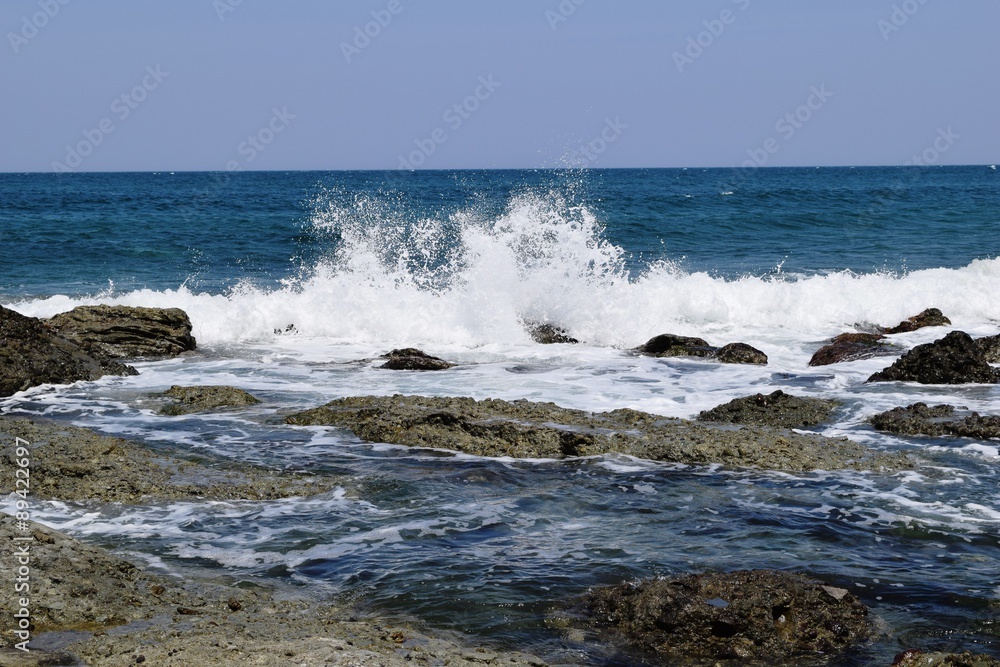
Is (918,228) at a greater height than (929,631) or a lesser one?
greater

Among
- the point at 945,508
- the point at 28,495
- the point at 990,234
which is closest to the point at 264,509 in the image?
the point at 28,495

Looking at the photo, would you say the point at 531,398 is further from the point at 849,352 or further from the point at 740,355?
the point at 849,352

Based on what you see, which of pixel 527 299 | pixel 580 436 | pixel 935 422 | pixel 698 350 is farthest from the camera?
pixel 527 299

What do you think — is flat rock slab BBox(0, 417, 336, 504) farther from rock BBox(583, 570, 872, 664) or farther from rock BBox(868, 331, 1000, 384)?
rock BBox(868, 331, 1000, 384)

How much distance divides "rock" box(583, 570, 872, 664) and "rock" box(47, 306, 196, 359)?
908 cm

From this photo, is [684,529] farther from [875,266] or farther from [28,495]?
[875,266]

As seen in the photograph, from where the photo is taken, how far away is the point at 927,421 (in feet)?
26.2

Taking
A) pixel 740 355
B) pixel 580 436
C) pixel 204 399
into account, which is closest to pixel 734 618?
pixel 580 436

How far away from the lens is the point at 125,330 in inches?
486

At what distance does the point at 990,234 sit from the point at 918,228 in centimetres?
206

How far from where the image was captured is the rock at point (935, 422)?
7684 millimetres

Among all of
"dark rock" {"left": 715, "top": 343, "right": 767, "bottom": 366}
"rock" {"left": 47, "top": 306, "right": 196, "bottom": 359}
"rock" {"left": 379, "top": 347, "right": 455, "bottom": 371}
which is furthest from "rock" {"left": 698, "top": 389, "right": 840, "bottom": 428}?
"rock" {"left": 47, "top": 306, "right": 196, "bottom": 359}

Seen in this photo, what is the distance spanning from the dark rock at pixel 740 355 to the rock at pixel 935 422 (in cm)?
322

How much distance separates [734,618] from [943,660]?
0.82m
